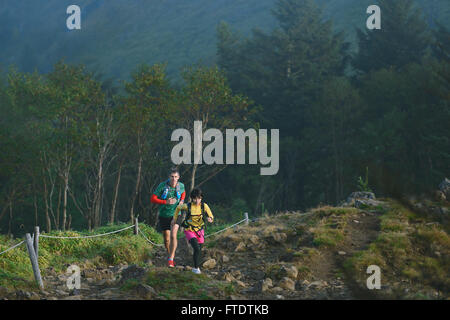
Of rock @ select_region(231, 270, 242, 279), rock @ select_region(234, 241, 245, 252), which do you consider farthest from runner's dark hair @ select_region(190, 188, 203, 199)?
rock @ select_region(234, 241, 245, 252)

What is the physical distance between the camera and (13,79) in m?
28.5

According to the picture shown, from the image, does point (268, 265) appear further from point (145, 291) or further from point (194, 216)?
point (145, 291)

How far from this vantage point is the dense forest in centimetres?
2645

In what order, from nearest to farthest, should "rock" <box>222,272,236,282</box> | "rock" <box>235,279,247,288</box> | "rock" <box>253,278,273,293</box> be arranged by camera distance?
"rock" <box>253,278,273,293</box>
"rock" <box>235,279,247,288</box>
"rock" <box>222,272,236,282</box>

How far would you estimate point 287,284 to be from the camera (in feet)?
27.1

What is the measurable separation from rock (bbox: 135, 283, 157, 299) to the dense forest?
16.8 metres

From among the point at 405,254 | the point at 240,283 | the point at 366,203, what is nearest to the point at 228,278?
the point at 240,283

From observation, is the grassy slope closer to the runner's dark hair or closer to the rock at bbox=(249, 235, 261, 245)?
the rock at bbox=(249, 235, 261, 245)

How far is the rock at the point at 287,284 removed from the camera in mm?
8211

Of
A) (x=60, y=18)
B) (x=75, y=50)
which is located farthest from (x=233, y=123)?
(x=60, y=18)

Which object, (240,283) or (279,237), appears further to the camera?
(279,237)

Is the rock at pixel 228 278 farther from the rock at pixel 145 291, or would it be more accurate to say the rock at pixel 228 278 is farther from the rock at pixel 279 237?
the rock at pixel 279 237

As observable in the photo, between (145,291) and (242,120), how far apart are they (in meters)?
22.6

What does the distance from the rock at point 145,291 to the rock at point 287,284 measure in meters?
2.15
